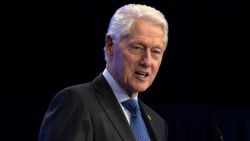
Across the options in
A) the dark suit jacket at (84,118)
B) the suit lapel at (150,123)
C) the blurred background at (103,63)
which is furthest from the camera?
the blurred background at (103,63)

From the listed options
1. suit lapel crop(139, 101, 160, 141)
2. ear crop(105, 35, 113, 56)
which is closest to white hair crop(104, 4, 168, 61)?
ear crop(105, 35, 113, 56)

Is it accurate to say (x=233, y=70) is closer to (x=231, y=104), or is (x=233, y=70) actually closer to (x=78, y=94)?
(x=231, y=104)

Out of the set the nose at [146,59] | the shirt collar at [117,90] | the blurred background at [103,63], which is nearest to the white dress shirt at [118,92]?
the shirt collar at [117,90]

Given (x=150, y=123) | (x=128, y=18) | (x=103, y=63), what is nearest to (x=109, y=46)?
(x=128, y=18)

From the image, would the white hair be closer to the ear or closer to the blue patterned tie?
the ear

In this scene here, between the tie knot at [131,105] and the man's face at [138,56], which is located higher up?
the man's face at [138,56]

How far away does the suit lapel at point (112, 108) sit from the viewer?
64.8 inches

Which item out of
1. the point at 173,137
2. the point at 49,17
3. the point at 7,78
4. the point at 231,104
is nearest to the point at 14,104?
the point at 7,78

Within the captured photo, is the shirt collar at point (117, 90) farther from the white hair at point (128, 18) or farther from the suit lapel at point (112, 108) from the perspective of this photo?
the white hair at point (128, 18)

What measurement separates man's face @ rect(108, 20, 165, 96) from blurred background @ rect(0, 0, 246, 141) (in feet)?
8.23

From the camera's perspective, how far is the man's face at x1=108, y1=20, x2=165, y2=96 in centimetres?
174

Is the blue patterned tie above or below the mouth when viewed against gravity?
Result: below

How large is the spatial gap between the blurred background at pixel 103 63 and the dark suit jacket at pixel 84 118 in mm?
2576

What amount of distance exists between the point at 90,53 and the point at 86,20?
365 mm
